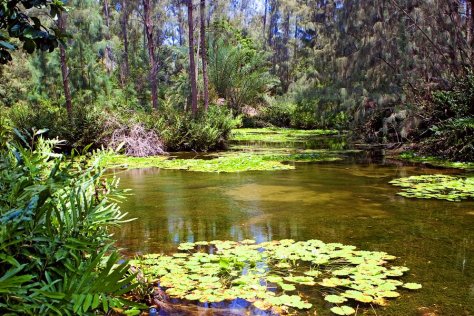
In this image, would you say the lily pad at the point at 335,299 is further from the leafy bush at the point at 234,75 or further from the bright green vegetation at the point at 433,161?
Result: the leafy bush at the point at 234,75

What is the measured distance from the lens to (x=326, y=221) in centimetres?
438

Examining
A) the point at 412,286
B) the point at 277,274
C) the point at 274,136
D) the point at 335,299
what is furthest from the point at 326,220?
the point at 274,136

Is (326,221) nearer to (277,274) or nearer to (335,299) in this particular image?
(277,274)

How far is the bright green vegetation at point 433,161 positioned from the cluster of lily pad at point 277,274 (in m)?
5.89

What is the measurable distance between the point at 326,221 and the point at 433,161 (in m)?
5.89

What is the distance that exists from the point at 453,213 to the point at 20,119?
1145cm

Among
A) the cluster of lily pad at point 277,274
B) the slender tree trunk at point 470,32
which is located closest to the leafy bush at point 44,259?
the cluster of lily pad at point 277,274

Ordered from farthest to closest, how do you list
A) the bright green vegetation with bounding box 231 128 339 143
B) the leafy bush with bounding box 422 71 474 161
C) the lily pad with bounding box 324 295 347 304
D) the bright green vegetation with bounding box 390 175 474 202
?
the bright green vegetation with bounding box 231 128 339 143 < the leafy bush with bounding box 422 71 474 161 < the bright green vegetation with bounding box 390 175 474 202 < the lily pad with bounding box 324 295 347 304

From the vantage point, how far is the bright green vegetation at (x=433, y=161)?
8.23 m

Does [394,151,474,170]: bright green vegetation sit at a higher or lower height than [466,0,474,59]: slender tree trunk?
lower

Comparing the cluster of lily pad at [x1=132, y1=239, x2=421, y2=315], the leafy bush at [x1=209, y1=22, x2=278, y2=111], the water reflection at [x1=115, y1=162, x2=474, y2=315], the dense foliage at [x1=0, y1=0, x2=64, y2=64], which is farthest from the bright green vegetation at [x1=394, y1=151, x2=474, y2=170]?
the leafy bush at [x1=209, y1=22, x2=278, y2=111]

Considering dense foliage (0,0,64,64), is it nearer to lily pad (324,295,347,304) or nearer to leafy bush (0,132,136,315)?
leafy bush (0,132,136,315)

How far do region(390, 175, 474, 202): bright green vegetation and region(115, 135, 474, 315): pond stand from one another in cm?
23

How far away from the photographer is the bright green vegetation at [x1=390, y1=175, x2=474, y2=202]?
5.47 metres
